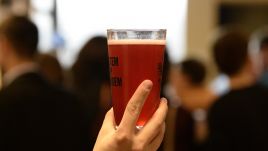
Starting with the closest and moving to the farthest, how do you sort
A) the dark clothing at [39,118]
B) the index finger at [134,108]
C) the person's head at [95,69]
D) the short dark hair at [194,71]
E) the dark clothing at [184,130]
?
the index finger at [134,108] < the dark clothing at [39,118] < the person's head at [95,69] < the dark clothing at [184,130] < the short dark hair at [194,71]

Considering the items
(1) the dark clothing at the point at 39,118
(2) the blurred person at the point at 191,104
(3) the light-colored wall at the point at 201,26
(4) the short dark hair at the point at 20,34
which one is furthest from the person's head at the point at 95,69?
(3) the light-colored wall at the point at 201,26

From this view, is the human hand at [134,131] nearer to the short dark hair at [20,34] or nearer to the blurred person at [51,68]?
the short dark hair at [20,34]

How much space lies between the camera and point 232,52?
122 inches

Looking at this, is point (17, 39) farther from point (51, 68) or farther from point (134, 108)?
point (134, 108)

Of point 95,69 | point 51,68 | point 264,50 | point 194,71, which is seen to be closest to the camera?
point 95,69

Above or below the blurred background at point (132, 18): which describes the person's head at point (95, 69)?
above

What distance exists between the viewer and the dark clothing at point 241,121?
9.17 ft

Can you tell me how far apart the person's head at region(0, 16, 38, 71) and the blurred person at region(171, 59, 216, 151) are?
98 cm

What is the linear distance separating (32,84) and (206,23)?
5309 mm

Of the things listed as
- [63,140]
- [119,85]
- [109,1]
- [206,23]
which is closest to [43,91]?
[63,140]

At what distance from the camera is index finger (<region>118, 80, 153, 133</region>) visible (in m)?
1.05

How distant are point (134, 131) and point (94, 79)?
189 cm

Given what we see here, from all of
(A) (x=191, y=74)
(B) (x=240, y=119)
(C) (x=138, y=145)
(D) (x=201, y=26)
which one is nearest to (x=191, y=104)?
(A) (x=191, y=74)

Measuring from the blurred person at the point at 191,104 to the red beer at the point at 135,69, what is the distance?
2.32 meters
